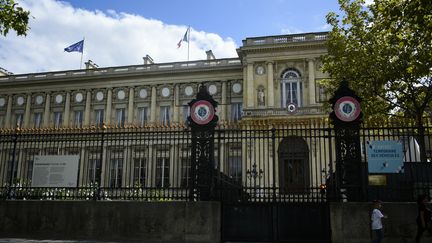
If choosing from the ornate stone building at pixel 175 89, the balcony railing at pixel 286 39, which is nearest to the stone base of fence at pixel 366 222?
the ornate stone building at pixel 175 89

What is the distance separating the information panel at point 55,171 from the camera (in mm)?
13039

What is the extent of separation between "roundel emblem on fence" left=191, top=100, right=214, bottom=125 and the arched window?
Result: 28.0m

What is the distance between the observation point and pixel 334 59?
62.3 ft

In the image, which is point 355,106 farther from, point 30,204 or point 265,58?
point 265,58

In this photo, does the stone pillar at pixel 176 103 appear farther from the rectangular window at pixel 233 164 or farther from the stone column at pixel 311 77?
the rectangular window at pixel 233 164

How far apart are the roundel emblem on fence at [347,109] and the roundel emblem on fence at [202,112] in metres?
3.84

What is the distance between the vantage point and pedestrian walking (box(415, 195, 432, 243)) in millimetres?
10297

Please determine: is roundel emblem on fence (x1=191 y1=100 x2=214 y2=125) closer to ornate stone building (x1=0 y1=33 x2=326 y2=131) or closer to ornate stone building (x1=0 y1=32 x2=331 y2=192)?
ornate stone building (x1=0 y1=32 x2=331 y2=192)

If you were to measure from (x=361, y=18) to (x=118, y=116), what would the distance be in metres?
34.9

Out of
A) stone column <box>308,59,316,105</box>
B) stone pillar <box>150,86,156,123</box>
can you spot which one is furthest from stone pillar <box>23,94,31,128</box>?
stone column <box>308,59,316,105</box>

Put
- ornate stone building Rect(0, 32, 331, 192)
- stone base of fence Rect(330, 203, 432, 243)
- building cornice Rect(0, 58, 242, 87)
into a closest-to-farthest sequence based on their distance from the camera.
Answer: stone base of fence Rect(330, 203, 432, 243), ornate stone building Rect(0, 32, 331, 192), building cornice Rect(0, 58, 242, 87)

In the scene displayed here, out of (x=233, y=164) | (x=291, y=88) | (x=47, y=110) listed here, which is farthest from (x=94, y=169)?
(x=47, y=110)

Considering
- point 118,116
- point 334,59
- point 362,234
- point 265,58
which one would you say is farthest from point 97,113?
point 362,234

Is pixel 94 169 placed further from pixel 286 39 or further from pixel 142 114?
pixel 142 114
